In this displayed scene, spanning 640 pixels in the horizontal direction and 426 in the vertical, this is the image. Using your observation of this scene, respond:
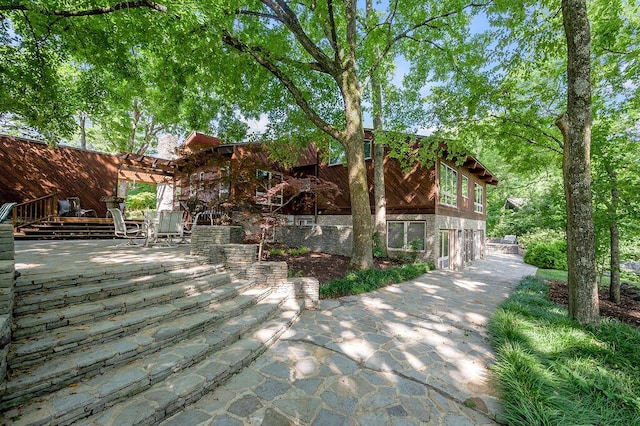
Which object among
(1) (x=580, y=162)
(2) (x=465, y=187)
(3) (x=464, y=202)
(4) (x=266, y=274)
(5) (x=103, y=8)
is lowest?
(4) (x=266, y=274)

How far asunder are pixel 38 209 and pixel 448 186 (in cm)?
1707

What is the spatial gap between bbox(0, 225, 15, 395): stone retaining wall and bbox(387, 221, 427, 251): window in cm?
1086

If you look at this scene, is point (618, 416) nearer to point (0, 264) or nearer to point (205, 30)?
point (0, 264)

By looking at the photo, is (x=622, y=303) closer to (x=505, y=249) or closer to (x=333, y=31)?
(x=333, y=31)

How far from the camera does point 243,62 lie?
7.57m

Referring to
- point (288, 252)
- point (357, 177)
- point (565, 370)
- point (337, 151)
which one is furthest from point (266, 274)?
point (337, 151)

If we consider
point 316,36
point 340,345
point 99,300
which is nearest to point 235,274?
point 99,300

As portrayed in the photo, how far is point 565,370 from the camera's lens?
3.08 metres

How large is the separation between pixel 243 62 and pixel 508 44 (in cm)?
732

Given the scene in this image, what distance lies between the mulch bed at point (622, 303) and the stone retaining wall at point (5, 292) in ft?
30.2

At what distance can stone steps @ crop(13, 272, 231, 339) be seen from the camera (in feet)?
8.70

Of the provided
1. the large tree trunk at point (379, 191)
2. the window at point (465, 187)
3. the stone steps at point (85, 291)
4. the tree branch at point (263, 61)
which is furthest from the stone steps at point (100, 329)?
the window at point (465, 187)

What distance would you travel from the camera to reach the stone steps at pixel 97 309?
2.65 meters

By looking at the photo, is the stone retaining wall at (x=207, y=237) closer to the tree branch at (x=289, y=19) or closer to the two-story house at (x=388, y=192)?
the two-story house at (x=388, y=192)
